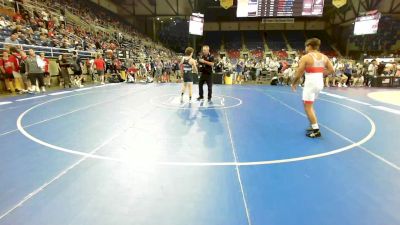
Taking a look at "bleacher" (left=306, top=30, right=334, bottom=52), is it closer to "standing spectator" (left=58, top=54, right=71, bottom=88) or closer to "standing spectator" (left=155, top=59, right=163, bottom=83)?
"standing spectator" (left=155, top=59, right=163, bottom=83)

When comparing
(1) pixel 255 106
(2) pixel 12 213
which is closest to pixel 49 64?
(1) pixel 255 106

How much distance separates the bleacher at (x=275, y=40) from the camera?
3838 cm

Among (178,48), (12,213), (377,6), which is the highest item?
(377,6)

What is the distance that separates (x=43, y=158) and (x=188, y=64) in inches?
219

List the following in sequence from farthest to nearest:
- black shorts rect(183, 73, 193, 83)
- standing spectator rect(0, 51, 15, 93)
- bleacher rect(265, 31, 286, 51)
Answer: bleacher rect(265, 31, 286, 51)
standing spectator rect(0, 51, 15, 93)
black shorts rect(183, 73, 193, 83)

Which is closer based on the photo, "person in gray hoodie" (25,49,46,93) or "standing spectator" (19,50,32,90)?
"person in gray hoodie" (25,49,46,93)

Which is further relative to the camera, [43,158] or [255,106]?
[255,106]

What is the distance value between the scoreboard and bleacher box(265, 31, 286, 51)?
72.6ft

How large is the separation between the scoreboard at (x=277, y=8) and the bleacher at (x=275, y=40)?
72.6 feet

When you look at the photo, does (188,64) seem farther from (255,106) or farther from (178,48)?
(178,48)

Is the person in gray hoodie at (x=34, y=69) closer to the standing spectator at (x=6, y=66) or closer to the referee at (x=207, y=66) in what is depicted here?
the standing spectator at (x=6, y=66)

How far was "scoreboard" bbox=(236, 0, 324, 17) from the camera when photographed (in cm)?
1630

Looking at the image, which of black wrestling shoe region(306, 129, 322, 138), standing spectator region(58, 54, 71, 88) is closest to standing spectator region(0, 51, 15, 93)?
standing spectator region(58, 54, 71, 88)

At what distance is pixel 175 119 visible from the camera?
593 cm
